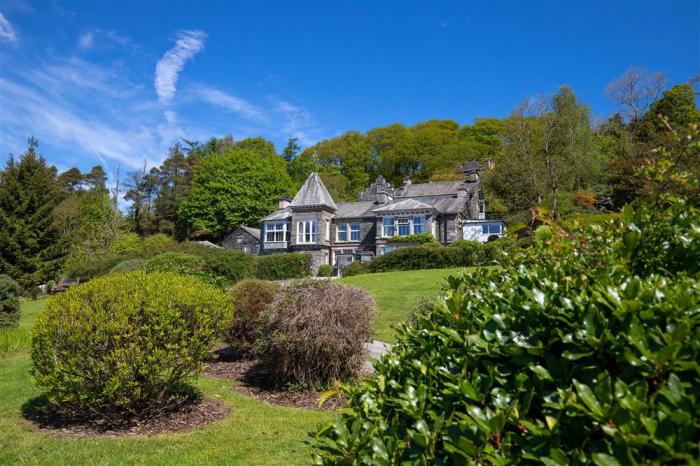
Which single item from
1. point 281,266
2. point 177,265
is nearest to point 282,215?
point 281,266

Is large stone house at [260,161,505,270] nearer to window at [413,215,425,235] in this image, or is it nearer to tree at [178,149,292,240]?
window at [413,215,425,235]

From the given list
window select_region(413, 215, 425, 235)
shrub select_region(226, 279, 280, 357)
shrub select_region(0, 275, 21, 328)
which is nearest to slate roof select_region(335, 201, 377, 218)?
window select_region(413, 215, 425, 235)

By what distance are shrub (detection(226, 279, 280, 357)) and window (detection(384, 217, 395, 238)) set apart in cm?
2940

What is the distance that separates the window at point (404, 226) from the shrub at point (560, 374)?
36.6m

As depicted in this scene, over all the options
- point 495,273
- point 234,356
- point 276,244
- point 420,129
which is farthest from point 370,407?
point 420,129

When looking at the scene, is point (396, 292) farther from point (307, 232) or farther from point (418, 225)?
point (307, 232)

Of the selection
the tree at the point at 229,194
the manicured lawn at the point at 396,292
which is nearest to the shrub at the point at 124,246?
the tree at the point at 229,194

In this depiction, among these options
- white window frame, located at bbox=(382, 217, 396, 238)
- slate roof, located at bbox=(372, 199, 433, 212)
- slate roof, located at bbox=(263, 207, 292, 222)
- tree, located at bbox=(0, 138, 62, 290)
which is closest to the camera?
tree, located at bbox=(0, 138, 62, 290)

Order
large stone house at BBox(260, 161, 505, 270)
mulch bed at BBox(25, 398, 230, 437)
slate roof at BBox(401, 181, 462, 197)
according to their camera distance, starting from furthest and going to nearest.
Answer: slate roof at BBox(401, 181, 462, 197), large stone house at BBox(260, 161, 505, 270), mulch bed at BBox(25, 398, 230, 437)

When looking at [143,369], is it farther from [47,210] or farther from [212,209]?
[212,209]

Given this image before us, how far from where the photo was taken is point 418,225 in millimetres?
38469

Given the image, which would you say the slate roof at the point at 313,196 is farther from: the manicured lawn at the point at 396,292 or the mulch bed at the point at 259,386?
the mulch bed at the point at 259,386

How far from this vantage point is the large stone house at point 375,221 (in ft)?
127

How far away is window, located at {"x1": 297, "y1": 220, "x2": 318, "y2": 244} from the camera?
41844 mm
